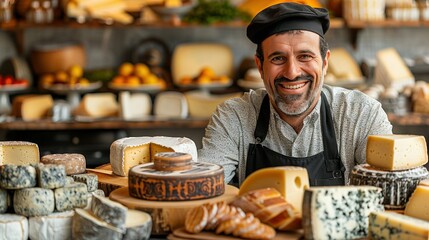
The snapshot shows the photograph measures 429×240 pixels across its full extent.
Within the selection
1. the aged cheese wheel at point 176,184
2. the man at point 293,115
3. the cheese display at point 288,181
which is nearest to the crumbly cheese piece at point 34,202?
the aged cheese wheel at point 176,184

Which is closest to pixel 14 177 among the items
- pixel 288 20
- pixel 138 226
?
pixel 138 226

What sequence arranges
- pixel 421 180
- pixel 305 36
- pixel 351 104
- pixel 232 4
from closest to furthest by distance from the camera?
1. pixel 421 180
2. pixel 305 36
3. pixel 351 104
4. pixel 232 4

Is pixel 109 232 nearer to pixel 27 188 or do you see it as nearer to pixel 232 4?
pixel 27 188

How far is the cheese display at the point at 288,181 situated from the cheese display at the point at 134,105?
4.00 m

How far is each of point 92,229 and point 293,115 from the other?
1.55m

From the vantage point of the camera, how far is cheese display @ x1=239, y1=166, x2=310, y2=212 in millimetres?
2484

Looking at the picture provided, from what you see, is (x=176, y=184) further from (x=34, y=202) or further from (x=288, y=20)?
(x=288, y=20)

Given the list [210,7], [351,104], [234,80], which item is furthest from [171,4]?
[351,104]

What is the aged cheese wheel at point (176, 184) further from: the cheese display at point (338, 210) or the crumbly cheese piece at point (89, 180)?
the cheese display at point (338, 210)

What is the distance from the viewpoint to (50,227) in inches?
95.2

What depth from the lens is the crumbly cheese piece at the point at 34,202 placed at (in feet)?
8.03

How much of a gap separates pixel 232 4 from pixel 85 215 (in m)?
4.95

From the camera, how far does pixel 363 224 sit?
92.5 inches

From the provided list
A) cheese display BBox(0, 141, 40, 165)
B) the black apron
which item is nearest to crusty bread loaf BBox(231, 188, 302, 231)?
cheese display BBox(0, 141, 40, 165)
